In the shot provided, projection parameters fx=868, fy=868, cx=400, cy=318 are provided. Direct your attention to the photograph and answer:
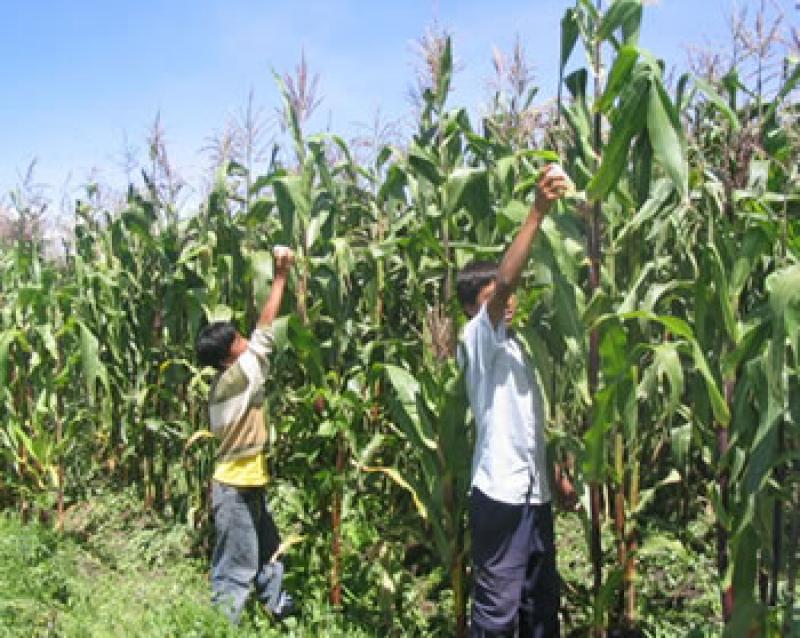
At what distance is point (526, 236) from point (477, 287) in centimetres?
42

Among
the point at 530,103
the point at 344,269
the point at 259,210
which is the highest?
the point at 530,103

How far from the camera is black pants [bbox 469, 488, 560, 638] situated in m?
2.84

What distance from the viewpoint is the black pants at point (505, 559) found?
9.32 ft

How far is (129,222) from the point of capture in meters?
4.82

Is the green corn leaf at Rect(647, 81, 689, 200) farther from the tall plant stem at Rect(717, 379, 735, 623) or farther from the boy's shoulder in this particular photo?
the boy's shoulder

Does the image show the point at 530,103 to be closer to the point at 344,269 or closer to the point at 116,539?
the point at 344,269

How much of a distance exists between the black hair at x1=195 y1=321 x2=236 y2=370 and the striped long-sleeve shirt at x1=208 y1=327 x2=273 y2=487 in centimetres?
7

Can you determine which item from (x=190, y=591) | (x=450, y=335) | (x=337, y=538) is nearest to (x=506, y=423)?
(x=450, y=335)

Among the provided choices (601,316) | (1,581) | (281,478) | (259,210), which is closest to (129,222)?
(259,210)

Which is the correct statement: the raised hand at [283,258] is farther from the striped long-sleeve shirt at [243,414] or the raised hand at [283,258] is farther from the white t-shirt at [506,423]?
the white t-shirt at [506,423]

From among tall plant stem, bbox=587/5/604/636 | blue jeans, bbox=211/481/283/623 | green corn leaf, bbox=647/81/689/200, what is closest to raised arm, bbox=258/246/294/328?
blue jeans, bbox=211/481/283/623

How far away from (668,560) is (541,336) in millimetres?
1431

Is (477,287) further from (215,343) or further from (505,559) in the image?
(215,343)

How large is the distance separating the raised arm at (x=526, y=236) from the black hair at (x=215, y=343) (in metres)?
1.49
